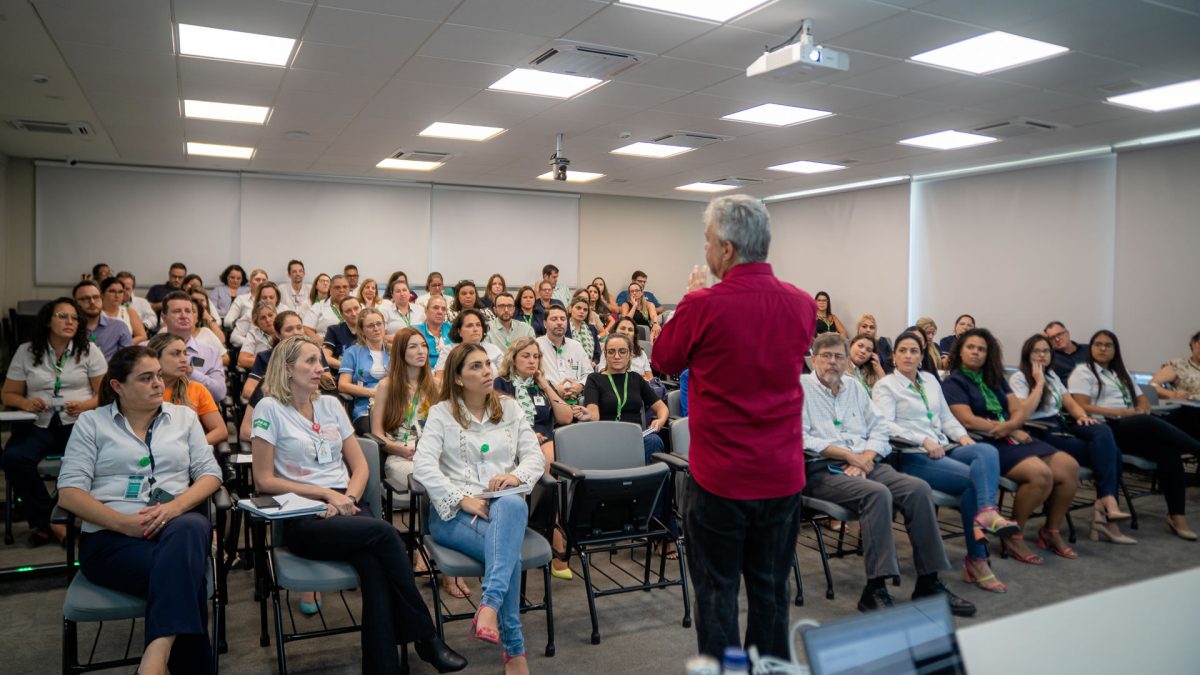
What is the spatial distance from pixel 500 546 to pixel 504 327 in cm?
364

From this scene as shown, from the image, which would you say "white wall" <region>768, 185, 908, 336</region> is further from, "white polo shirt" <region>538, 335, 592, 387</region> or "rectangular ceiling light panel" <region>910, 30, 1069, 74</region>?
"white polo shirt" <region>538, 335, 592, 387</region>

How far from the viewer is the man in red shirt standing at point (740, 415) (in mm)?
2137

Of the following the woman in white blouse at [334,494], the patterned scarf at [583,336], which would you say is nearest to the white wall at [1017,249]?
the patterned scarf at [583,336]

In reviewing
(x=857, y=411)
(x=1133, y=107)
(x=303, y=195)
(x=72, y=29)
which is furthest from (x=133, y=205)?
(x=1133, y=107)

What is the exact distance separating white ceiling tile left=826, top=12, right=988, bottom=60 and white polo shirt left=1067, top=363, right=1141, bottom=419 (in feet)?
9.33

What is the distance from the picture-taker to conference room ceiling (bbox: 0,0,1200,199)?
4.24 m

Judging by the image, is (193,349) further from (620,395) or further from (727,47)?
(727,47)

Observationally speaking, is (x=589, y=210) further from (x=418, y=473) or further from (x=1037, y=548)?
(x=418, y=473)

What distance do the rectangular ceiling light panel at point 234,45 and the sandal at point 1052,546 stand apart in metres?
5.60

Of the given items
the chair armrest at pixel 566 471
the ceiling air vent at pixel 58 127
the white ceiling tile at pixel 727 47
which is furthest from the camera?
the ceiling air vent at pixel 58 127

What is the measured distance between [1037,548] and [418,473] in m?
3.90

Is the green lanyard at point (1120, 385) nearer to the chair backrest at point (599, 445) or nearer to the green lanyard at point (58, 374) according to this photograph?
the chair backrest at point (599, 445)

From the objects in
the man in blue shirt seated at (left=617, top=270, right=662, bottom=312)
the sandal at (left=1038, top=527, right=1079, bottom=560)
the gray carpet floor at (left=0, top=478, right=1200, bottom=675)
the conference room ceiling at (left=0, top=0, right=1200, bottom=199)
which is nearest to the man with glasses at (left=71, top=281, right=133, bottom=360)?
the gray carpet floor at (left=0, top=478, right=1200, bottom=675)

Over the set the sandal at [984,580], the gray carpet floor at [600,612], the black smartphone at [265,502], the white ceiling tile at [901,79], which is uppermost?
the white ceiling tile at [901,79]
